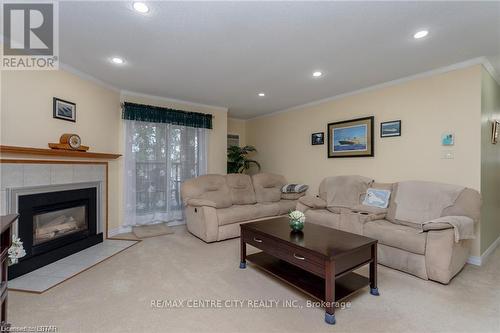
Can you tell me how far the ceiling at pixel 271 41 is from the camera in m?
1.91

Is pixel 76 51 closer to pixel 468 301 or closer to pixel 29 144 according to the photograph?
pixel 29 144

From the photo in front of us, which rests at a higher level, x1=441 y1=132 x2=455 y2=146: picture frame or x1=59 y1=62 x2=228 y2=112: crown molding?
x1=59 y1=62 x2=228 y2=112: crown molding

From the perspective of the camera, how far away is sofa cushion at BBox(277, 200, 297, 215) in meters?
4.50

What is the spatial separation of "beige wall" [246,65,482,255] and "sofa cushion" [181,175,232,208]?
166 cm

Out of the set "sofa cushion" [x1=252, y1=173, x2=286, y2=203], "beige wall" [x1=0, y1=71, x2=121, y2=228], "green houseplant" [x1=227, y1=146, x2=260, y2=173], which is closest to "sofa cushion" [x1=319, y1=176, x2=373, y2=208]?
"sofa cushion" [x1=252, y1=173, x2=286, y2=203]

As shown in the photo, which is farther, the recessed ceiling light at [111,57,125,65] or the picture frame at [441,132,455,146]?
the picture frame at [441,132,455,146]

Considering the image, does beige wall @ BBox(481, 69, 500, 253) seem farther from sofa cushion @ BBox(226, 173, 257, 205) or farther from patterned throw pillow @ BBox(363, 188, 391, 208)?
sofa cushion @ BBox(226, 173, 257, 205)

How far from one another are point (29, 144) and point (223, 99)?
2860 millimetres

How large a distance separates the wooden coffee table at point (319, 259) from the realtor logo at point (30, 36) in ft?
8.76

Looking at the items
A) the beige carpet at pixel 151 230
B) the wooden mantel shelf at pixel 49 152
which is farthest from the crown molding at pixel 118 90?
the beige carpet at pixel 151 230

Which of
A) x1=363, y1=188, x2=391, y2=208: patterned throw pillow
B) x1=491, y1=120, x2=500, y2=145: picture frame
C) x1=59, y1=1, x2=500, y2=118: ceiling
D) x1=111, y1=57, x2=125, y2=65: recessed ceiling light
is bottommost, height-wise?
x1=363, y1=188, x2=391, y2=208: patterned throw pillow

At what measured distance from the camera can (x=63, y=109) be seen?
3082 mm

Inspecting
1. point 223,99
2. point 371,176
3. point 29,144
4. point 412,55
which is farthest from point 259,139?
point 29,144

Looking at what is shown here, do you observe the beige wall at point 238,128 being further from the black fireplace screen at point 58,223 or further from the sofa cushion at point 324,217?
the black fireplace screen at point 58,223
